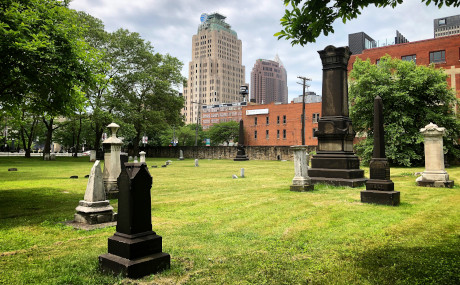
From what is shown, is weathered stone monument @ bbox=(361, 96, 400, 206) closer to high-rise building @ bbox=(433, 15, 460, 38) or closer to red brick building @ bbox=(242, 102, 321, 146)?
red brick building @ bbox=(242, 102, 321, 146)

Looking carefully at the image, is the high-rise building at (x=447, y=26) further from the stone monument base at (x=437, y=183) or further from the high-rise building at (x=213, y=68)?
the stone monument base at (x=437, y=183)

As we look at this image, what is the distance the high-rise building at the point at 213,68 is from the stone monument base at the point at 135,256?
147m

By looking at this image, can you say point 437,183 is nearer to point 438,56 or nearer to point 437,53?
point 438,56

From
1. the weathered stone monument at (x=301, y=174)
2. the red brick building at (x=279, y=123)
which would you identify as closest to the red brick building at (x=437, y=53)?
the red brick building at (x=279, y=123)

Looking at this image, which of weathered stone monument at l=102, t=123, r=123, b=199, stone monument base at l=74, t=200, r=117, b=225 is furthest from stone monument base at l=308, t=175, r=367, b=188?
stone monument base at l=74, t=200, r=117, b=225

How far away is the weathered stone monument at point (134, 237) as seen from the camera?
12.6 feet

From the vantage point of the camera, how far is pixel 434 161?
13227mm

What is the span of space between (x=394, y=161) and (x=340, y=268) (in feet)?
89.4

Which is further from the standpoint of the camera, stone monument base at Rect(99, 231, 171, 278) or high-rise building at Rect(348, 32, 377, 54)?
high-rise building at Rect(348, 32, 377, 54)

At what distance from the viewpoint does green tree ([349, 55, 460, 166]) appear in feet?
86.9

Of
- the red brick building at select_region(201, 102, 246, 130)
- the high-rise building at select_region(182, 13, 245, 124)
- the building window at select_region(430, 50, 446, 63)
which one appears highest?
the high-rise building at select_region(182, 13, 245, 124)

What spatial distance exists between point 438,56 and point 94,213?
160 feet

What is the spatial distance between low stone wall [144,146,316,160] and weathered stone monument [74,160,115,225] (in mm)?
39176

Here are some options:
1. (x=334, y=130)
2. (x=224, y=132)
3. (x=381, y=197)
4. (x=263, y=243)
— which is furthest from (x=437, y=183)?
(x=224, y=132)
